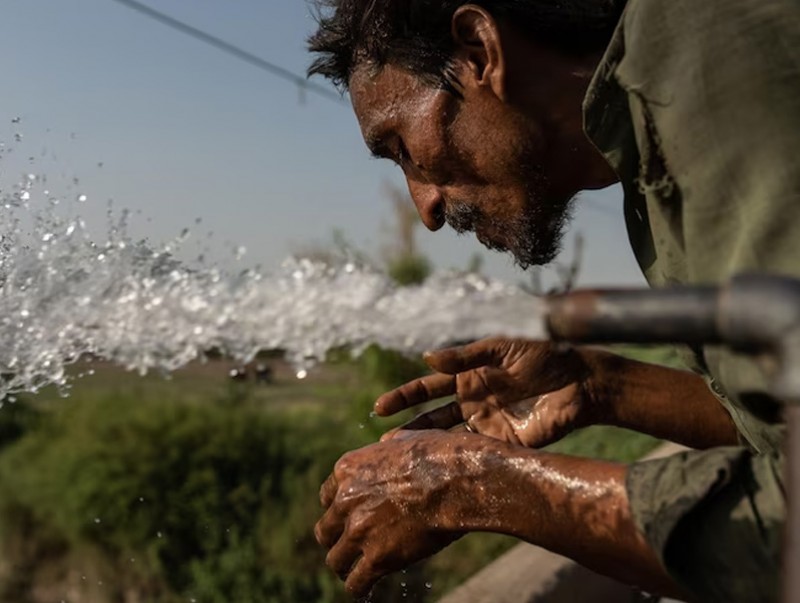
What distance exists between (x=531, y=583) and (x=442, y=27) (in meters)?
2.21

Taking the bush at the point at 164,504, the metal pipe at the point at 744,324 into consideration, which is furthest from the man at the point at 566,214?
the bush at the point at 164,504

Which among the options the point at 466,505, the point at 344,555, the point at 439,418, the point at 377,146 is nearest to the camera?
the point at 466,505

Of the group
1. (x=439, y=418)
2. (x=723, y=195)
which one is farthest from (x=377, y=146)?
(x=723, y=195)

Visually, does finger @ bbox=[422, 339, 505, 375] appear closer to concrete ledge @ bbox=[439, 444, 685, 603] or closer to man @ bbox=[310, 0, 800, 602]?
man @ bbox=[310, 0, 800, 602]

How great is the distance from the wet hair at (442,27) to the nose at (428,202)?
270mm

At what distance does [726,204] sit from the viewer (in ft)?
5.26

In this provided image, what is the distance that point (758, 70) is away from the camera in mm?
1612

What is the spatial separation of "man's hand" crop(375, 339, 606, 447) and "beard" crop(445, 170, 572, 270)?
0.35m

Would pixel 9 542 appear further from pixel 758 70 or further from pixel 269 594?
pixel 758 70

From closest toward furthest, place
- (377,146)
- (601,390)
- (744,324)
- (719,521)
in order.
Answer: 1. (744,324)
2. (719,521)
3. (377,146)
4. (601,390)

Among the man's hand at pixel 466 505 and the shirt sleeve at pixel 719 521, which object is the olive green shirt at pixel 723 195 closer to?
the shirt sleeve at pixel 719 521

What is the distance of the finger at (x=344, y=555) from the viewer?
2174mm

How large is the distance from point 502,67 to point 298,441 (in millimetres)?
3605

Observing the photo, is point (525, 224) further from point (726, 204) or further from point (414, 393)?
point (726, 204)
